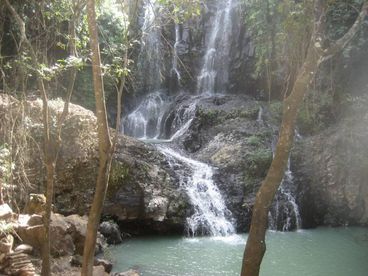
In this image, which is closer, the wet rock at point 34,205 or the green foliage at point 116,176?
the wet rock at point 34,205

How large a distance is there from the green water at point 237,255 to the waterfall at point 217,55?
395 inches

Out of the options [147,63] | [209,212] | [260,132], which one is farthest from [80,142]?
[147,63]

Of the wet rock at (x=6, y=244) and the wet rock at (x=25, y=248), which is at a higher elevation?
the wet rock at (x=6, y=244)

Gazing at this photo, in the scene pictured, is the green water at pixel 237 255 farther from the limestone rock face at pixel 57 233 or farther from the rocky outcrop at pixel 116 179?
the limestone rock face at pixel 57 233

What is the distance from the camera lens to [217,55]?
2238cm

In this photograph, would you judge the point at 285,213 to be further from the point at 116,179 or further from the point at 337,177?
the point at 116,179

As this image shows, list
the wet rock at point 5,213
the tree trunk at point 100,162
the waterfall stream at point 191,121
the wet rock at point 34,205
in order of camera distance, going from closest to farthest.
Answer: the tree trunk at point 100,162, the wet rock at point 5,213, the wet rock at point 34,205, the waterfall stream at point 191,121

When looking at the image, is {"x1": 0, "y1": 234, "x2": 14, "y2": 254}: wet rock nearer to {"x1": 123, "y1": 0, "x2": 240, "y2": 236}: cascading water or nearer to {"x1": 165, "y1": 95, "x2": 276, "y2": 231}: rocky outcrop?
{"x1": 165, "y1": 95, "x2": 276, "y2": 231}: rocky outcrop

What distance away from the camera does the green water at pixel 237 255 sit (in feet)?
34.4

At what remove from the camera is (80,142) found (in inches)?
476

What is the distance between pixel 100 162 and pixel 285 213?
1030 centimetres

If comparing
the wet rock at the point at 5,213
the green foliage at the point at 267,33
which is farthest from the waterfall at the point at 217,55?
the wet rock at the point at 5,213

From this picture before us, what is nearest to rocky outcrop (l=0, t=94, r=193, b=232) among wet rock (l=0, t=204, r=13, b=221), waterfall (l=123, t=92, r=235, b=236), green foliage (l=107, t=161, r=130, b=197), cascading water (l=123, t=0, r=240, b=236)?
green foliage (l=107, t=161, r=130, b=197)

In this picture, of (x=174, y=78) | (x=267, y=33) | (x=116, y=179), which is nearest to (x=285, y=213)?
(x=116, y=179)
